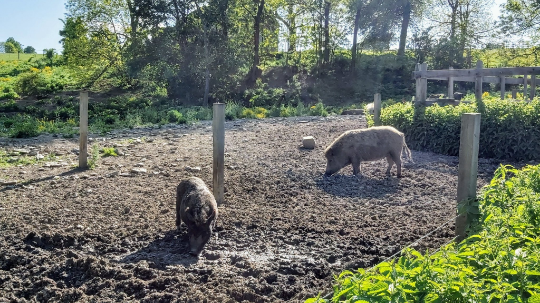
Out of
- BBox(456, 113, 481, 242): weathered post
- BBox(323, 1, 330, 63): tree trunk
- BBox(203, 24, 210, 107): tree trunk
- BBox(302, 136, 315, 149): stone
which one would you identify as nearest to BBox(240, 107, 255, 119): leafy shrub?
BBox(203, 24, 210, 107): tree trunk

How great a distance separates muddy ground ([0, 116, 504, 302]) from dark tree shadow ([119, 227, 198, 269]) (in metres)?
0.02

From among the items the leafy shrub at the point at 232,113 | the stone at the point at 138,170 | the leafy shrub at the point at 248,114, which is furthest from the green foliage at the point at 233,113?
the stone at the point at 138,170

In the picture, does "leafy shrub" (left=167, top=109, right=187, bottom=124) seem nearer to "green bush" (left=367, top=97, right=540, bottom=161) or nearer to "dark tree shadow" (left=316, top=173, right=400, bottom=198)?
"green bush" (left=367, top=97, right=540, bottom=161)

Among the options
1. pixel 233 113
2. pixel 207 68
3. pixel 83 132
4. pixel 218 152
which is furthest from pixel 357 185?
pixel 207 68

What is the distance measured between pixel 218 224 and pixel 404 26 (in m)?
34.4

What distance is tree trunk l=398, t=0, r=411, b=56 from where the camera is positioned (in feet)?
123

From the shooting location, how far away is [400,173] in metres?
10.4

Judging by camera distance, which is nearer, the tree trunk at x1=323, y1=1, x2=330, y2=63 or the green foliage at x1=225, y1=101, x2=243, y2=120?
the green foliage at x1=225, y1=101, x2=243, y2=120

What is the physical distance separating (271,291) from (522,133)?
8838 millimetres

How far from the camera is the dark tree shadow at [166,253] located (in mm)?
5926

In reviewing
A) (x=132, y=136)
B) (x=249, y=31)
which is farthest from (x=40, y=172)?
(x=249, y=31)

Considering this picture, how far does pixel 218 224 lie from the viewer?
721cm

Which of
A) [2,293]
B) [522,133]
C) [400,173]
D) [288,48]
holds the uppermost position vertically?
[288,48]

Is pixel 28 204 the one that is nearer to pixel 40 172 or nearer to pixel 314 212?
pixel 40 172
